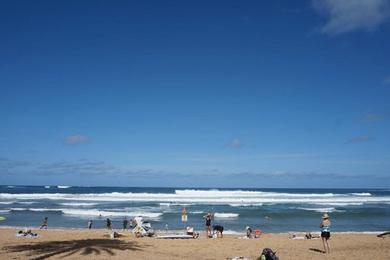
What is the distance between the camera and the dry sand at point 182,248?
16594mm

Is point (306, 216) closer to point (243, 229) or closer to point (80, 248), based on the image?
point (243, 229)

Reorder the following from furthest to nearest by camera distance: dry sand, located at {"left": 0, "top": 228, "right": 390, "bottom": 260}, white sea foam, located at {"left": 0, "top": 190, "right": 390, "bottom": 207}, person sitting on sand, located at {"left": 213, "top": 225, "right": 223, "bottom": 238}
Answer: white sea foam, located at {"left": 0, "top": 190, "right": 390, "bottom": 207}
person sitting on sand, located at {"left": 213, "top": 225, "right": 223, "bottom": 238}
dry sand, located at {"left": 0, "top": 228, "right": 390, "bottom": 260}

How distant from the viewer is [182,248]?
750 inches

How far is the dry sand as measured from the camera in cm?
1659

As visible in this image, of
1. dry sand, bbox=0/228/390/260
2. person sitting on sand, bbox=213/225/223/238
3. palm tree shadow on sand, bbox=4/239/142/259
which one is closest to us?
dry sand, bbox=0/228/390/260

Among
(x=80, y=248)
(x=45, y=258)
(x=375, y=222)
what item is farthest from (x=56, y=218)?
(x=375, y=222)

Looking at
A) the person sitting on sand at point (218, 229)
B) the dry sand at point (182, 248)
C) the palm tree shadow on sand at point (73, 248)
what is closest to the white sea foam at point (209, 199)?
the person sitting on sand at point (218, 229)

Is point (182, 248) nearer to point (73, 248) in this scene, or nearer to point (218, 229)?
point (73, 248)

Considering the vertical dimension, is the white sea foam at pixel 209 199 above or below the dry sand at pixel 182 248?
above

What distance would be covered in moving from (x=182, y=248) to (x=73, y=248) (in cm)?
464

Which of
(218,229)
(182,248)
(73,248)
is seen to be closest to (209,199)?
(218,229)

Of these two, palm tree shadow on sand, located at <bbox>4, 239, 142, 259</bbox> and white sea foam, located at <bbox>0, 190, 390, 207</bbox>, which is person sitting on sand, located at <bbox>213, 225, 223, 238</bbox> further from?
white sea foam, located at <bbox>0, 190, 390, 207</bbox>

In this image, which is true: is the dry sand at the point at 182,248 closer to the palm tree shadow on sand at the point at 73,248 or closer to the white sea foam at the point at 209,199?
the palm tree shadow on sand at the point at 73,248

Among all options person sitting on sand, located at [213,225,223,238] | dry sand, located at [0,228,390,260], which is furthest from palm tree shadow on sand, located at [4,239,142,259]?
person sitting on sand, located at [213,225,223,238]
